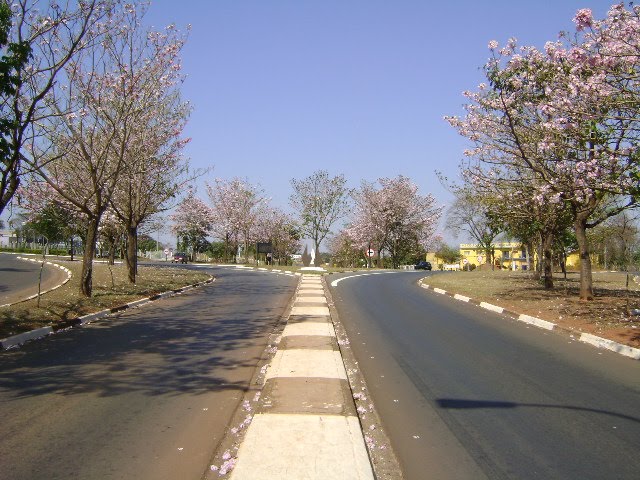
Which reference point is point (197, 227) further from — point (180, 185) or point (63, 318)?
point (63, 318)

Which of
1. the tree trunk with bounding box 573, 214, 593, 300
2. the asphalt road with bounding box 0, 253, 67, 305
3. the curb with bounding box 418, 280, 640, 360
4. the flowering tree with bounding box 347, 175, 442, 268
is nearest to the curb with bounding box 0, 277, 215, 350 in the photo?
the asphalt road with bounding box 0, 253, 67, 305

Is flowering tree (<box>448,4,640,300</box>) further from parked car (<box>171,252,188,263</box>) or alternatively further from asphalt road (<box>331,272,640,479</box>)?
parked car (<box>171,252,188,263</box>)

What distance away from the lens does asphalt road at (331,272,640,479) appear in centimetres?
466

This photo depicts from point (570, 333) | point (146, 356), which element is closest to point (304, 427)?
point (146, 356)

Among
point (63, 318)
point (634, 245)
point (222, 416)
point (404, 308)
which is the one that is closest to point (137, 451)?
point (222, 416)

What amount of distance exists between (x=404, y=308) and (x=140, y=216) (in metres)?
11.6

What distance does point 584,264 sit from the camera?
54.6 feet

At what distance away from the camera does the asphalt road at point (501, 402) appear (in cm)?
466

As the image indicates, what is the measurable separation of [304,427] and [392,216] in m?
51.7

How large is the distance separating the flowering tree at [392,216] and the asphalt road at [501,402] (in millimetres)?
44610

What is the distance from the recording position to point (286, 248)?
64125mm

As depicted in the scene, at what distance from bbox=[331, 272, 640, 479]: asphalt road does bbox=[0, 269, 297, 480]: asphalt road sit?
6.11 feet

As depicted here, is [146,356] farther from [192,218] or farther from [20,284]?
[192,218]

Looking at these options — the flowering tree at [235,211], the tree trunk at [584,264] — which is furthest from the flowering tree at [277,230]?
the tree trunk at [584,264]
